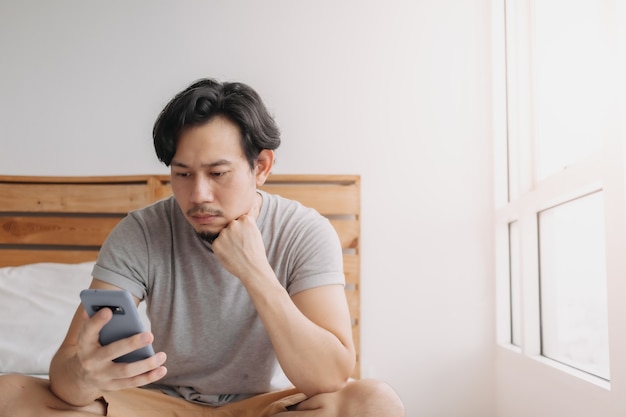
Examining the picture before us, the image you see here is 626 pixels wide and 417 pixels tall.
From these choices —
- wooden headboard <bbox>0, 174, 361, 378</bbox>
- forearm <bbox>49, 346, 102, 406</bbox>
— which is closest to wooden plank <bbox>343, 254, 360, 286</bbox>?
wooden headboard <bbox>0, 174, 361, 378</bbox>

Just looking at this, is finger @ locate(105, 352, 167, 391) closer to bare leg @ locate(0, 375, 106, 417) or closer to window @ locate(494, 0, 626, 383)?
bare leg @ locate(0, 375, 106, 417)

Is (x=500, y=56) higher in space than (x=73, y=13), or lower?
lower

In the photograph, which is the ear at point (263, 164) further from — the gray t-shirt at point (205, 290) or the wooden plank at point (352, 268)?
the wooden plank at point (352, 268)

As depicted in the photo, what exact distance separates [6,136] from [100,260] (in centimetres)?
144

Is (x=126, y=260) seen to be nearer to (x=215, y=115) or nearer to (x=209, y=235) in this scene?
(x=209, y=235)

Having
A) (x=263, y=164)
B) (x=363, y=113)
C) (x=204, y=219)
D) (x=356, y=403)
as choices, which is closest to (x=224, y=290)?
(x=204, y=219)

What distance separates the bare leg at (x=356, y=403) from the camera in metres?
1.25

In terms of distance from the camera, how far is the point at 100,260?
1477 millimetres

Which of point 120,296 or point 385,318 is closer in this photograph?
point 120,296

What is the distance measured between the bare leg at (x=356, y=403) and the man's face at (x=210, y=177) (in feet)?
1.36

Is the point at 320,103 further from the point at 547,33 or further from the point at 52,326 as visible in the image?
the point at 52,326

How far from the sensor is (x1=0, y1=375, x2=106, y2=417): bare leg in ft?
4.09

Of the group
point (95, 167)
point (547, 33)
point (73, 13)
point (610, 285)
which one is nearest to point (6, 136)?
point (95, 167)

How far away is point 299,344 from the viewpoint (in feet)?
4.30
